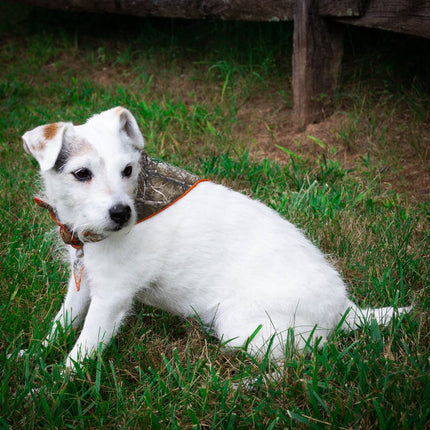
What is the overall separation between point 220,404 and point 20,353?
1177mm

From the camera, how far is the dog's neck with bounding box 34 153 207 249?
2.64 m

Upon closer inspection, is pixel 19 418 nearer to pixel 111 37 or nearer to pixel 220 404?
pixel 220 404

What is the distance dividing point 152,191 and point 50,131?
60cm

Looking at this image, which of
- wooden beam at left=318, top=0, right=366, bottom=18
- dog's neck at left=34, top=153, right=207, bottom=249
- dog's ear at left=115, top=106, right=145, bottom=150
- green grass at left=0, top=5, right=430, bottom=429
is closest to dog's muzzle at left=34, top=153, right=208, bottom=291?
dog's neck at left=34, top=153, right=207, bottom=249

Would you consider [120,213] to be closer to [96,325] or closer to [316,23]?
[96,325]

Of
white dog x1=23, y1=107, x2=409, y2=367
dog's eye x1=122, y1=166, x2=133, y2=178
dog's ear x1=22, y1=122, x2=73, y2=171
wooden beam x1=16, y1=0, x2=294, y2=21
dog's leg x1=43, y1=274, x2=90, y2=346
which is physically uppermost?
wooden beam x1=16, y1=0, x2=294, y2=21

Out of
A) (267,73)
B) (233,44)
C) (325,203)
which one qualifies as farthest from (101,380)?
(233,44)

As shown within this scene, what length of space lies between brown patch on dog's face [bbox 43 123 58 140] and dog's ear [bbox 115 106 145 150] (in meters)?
0.35

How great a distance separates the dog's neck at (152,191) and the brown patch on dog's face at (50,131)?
43cm

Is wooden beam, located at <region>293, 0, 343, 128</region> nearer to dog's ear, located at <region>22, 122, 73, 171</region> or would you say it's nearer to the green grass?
the green grass

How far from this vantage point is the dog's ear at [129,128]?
265cm

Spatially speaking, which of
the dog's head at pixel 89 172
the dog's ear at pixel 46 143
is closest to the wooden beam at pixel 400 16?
the dog's head at pixel 89 172

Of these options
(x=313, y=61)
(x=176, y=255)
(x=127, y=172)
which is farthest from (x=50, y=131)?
(x=313, y=61)

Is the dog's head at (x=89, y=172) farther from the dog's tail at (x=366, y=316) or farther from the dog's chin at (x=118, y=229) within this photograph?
the dog's tail at (x=366, y=316)
